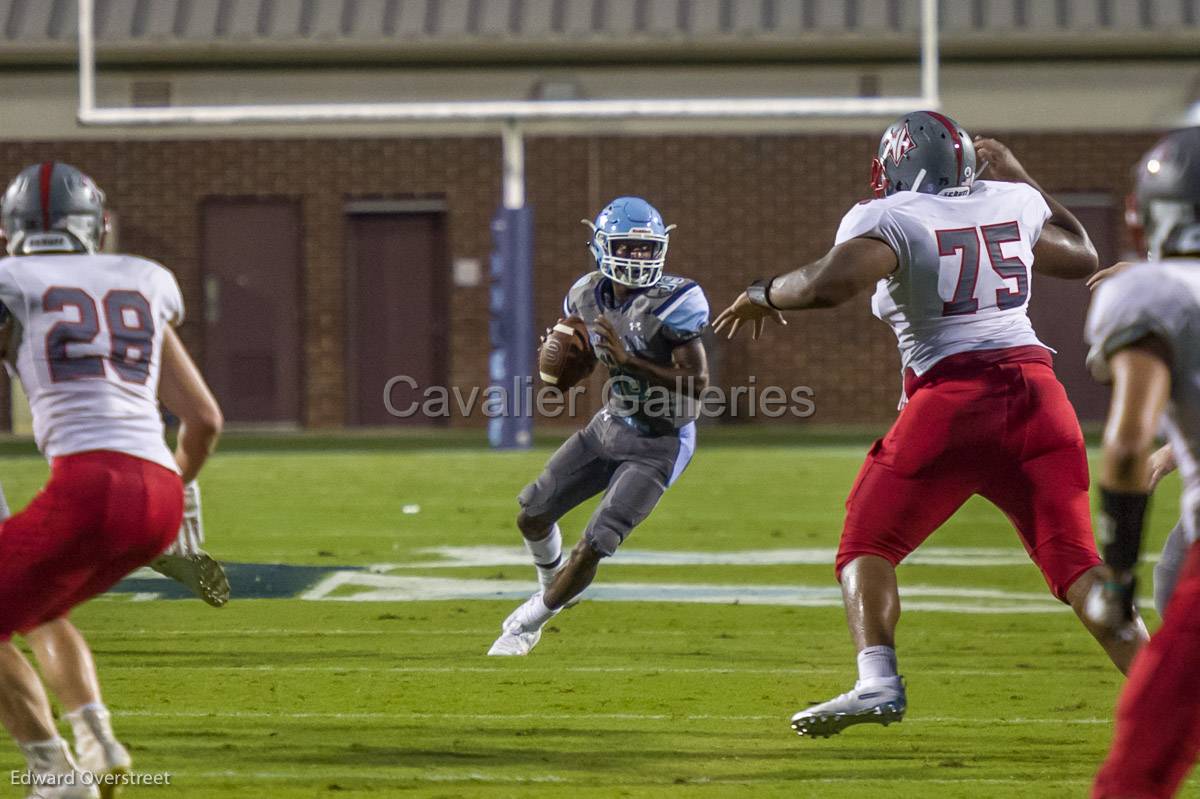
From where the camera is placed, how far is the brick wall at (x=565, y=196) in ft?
68.5

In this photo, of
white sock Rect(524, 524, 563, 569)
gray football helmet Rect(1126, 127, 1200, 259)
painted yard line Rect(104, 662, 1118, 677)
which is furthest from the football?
gray football helmet Rect(1126, 127, 1200, 259)

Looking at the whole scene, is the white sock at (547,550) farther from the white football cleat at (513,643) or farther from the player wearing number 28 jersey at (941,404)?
the player wearing number 28 jersey at (941,404)

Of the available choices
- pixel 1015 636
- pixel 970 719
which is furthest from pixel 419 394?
pixel 970 719

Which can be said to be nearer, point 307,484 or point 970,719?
point 970,719

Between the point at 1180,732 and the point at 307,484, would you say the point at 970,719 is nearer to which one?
the point at 1180,732

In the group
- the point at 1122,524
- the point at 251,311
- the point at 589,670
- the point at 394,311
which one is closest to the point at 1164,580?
the point at 1122,524

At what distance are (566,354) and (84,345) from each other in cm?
295

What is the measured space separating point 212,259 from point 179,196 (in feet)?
2.60

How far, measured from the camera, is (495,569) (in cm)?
940

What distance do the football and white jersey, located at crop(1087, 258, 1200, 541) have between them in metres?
3.62

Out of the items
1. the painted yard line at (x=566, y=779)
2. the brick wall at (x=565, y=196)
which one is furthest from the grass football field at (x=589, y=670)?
the brick wall at (x=565, y=196)

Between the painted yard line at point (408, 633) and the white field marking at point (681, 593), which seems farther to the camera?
the white field marking at point (681, 593)

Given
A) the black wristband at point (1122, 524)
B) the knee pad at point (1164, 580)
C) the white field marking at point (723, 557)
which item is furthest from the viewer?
the white field marking at point (723, 557)

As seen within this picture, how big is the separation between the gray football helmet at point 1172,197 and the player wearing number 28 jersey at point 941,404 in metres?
1.45
